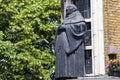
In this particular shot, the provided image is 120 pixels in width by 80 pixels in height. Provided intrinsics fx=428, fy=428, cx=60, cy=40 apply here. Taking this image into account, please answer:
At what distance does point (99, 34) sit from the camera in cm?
1125

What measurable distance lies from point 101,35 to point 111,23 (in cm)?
41

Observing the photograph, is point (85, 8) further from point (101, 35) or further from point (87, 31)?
point (101, 35)

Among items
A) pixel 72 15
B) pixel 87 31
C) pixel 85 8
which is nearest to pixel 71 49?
pixel 72 15

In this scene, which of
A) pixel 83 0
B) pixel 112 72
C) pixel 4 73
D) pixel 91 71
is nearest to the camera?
pixel 112 72

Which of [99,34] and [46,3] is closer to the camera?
[99,34]

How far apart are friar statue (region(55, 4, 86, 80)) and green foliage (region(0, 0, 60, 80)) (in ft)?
27.4

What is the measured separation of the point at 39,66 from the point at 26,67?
648mm

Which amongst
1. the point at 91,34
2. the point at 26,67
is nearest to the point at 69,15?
the point at 91,34

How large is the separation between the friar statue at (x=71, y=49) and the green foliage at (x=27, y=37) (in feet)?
27.4

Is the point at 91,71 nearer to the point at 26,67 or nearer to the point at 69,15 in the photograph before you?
the point at 69,15

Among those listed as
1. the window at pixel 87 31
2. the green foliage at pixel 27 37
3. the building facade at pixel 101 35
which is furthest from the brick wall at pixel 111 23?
the green foliage at pixel 27 37

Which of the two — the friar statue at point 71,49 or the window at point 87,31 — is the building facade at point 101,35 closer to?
the window at point 87,31

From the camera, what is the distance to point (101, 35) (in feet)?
36.9

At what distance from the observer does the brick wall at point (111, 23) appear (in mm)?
11172
